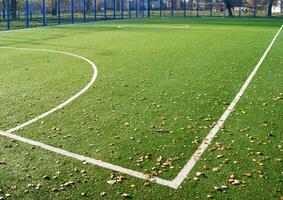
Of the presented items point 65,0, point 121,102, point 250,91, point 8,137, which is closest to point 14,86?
point 121,102

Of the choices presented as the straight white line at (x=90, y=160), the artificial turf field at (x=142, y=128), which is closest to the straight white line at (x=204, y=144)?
the artificial turf field at (x=142, y=128)

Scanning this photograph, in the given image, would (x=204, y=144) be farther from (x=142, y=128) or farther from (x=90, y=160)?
(x=90, y=160)

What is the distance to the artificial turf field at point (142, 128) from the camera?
5484 millimetres

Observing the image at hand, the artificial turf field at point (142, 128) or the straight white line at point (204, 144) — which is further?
the straight white line at point (204, 144)

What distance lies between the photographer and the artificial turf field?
548 centimetres

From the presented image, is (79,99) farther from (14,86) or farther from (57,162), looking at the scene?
(57,162)

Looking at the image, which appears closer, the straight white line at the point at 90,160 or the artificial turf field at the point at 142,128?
the artificial turf field at the point at 142,128

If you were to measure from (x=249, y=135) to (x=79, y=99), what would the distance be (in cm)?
434

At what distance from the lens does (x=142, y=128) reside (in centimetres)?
787

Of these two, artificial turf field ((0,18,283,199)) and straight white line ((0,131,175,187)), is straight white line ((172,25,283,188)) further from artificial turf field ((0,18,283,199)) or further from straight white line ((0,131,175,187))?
straight white line ((0,131,175,187))

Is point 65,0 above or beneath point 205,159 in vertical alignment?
above

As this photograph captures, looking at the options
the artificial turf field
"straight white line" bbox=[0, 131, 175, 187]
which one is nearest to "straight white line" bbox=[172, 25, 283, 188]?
the artificial turf field

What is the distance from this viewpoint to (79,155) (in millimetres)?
6543

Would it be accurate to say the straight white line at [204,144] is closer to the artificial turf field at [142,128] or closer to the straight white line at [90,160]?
the artificial turf field at [142,128]
